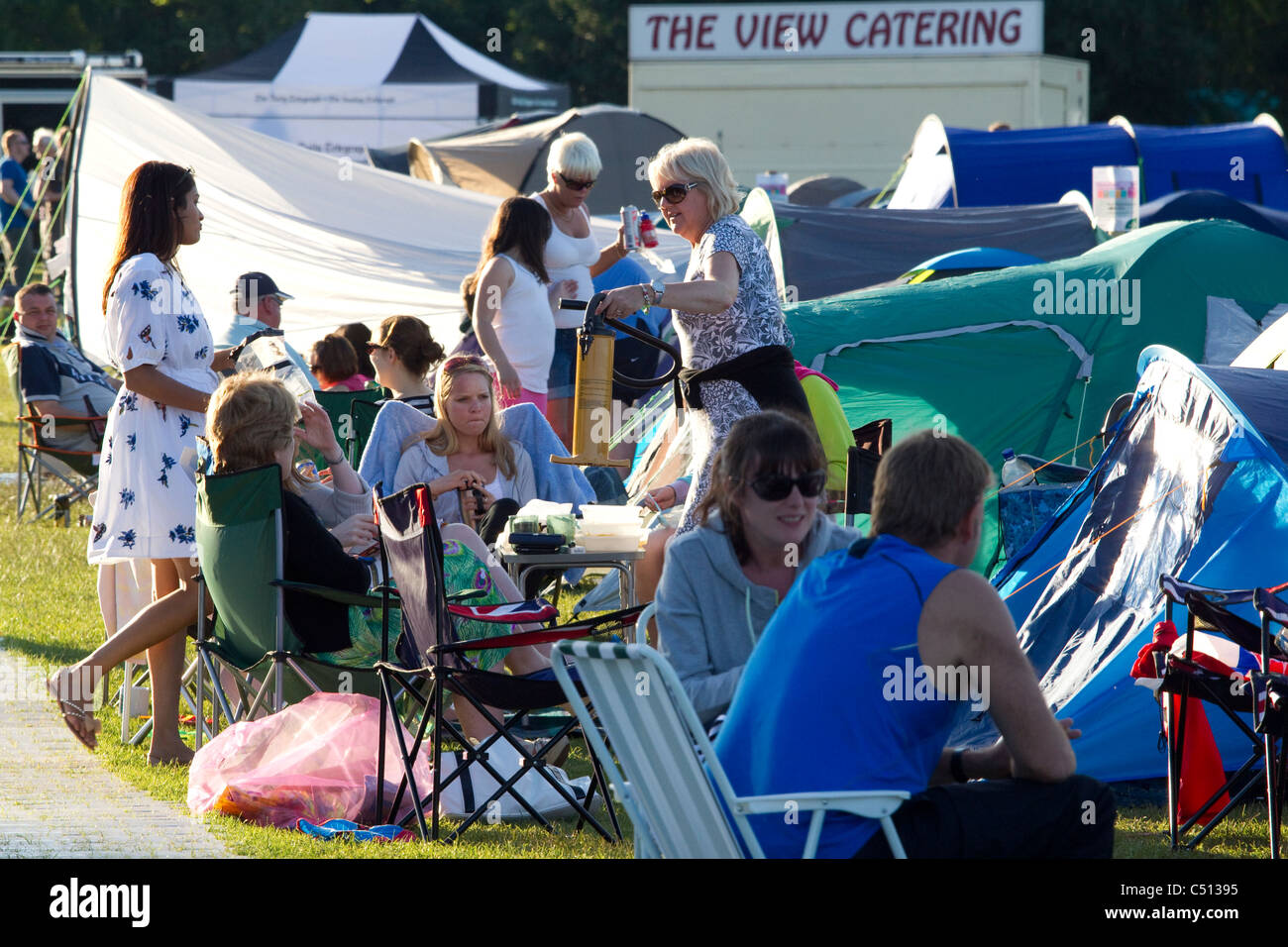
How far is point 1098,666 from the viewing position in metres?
4.79

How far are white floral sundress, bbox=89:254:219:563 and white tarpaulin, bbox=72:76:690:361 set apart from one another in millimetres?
6114

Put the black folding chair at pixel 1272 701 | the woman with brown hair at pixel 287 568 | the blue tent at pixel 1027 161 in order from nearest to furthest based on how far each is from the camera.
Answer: the black folding chair at pixel 1272 701
the woman with brown hair at pixel 287 568
the blue tent at pixel 1027 161

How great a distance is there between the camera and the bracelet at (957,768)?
3.06 meters

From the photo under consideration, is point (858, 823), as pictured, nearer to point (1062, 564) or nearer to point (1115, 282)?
point (1062, 564)

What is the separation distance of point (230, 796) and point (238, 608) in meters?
0.51

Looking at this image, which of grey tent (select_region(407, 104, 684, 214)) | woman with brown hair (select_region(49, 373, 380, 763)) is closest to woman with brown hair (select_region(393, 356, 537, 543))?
woman with brown hair (select_region(49, 373, 380, 763))

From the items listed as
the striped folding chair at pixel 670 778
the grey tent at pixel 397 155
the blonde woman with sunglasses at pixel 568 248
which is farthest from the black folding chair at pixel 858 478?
the grey tent at pixel 397 155

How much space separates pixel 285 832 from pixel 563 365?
3373 millimetres

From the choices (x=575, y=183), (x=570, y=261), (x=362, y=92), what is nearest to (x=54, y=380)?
(x=570, y=261)

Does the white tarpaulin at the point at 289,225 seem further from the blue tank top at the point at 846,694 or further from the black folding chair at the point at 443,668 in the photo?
the blue tank top at the point at 846,694

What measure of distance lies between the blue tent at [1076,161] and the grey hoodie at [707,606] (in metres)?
10.5

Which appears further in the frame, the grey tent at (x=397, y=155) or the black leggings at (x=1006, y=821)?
the grey tent at (x=397, y=155)

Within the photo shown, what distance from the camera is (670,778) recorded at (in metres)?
2.84

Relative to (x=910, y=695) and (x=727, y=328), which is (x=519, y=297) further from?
(x=910, y=695)
